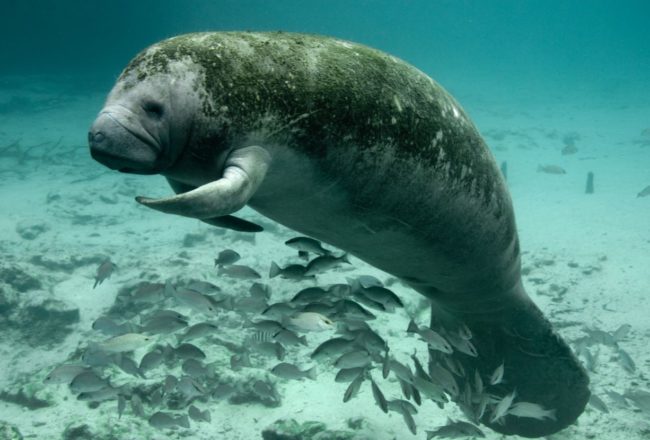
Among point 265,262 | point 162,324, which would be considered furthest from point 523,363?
point 265,262

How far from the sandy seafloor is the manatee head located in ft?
15.3

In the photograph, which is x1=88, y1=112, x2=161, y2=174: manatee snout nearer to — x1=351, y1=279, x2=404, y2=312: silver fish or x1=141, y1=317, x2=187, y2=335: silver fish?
x1=351, y1=279, x2=404, y2=312: silver fish

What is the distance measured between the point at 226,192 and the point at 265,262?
1027cm

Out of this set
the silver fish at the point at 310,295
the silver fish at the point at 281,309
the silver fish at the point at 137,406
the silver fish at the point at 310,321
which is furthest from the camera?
the silver fish at the point at 137,406

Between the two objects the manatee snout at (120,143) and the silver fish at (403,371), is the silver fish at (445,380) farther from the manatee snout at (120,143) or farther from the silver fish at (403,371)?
the manatee snout at (120,143)

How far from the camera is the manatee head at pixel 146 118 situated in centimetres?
202

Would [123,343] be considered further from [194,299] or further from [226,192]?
[226,192]

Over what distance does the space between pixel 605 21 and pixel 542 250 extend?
606ft

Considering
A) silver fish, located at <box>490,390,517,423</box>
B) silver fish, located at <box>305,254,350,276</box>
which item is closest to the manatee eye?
silver fish, located at <box>305,254,350,276</box>

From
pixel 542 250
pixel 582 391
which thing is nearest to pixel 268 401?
pixel 582 391

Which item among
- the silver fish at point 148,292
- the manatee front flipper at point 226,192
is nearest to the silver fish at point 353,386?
the silver fish at point 148,292

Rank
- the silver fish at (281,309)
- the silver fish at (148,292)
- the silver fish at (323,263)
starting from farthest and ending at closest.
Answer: the silver fish at (148,292) < the silver fish at (281,309) < the silver fish at (323,263)

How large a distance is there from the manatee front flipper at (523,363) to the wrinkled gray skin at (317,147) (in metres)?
1.18

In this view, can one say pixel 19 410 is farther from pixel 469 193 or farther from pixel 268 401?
pixel 469 193
